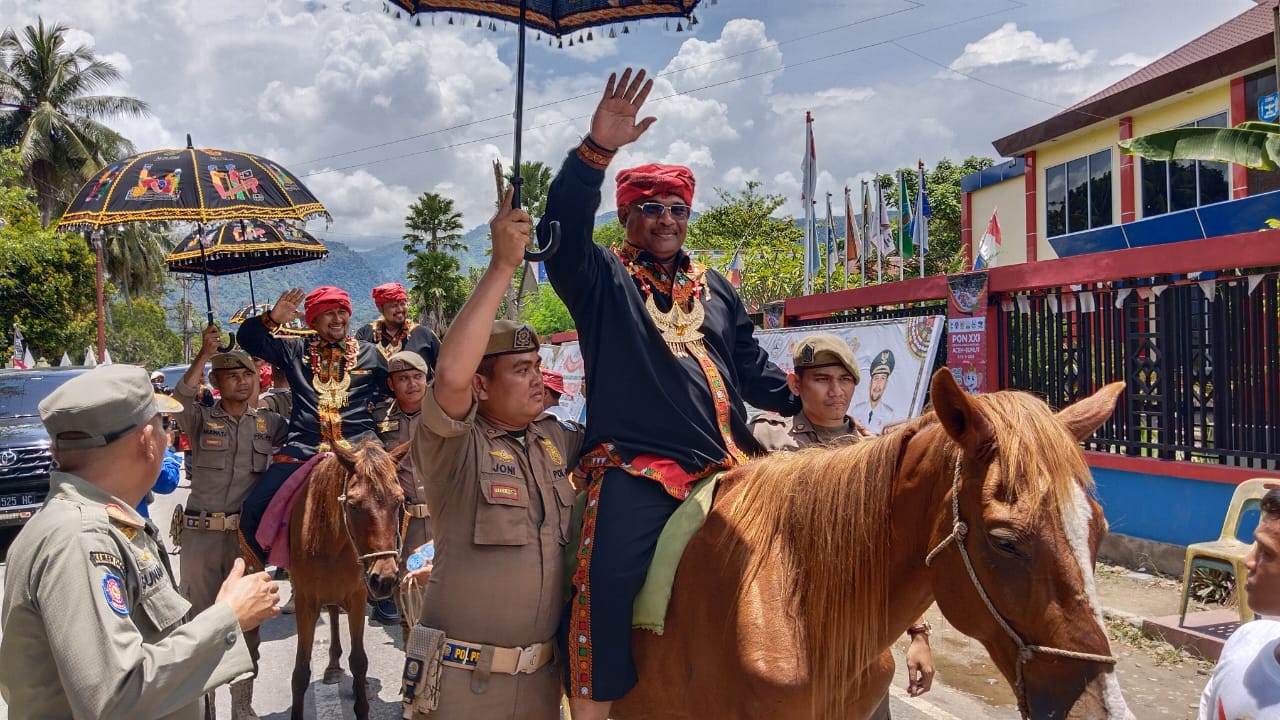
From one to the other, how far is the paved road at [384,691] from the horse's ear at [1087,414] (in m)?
3.35

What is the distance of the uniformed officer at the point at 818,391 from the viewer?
157 inches

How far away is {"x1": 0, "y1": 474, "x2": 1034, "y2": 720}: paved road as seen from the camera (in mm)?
5117

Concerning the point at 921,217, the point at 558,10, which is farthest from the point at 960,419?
the point at 921,217

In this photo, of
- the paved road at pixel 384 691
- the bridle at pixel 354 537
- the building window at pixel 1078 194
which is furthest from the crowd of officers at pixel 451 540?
the building window at pixel 1078 194

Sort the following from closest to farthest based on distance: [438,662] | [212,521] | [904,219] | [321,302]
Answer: [438,662]
[212,521]
[321,302]
[904,219]

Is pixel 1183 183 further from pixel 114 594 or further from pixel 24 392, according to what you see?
pixel 24 392

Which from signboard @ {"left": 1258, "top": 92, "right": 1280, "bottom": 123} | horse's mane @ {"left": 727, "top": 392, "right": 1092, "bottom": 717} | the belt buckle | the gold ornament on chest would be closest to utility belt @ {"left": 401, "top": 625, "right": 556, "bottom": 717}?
the belt buckle

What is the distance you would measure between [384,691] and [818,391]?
3799mm

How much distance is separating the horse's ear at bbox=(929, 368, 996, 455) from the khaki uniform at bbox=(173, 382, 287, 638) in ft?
15.3

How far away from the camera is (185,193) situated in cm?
558

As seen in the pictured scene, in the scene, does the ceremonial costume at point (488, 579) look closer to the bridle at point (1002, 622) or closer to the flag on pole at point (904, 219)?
the bridle at point (1002, 622)

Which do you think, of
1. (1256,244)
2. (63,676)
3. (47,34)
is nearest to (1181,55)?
(1256,244)

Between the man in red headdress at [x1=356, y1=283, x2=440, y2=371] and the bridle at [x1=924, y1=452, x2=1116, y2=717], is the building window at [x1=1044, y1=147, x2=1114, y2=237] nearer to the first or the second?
the man in red headdress at [x1=356, y1=283, x2=440, y2=371]

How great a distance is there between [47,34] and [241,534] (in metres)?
43.4
